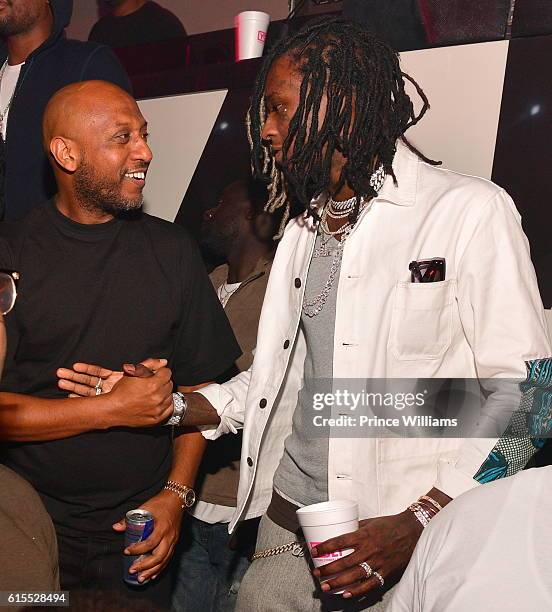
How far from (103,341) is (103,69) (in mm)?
1191

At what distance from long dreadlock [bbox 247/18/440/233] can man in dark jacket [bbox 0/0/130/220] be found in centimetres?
112

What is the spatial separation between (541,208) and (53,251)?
1434mm

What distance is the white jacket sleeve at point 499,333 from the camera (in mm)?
1978

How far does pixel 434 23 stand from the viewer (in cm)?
275

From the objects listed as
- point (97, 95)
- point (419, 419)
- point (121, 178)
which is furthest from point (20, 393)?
point (419, 419)

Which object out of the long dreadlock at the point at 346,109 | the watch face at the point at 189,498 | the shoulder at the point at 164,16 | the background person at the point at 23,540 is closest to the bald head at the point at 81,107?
the long dreadlock at the point at 346,109

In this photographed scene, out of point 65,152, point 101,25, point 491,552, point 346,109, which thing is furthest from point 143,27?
point 491,552

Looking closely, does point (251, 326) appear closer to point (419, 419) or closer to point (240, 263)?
point (240, 263)

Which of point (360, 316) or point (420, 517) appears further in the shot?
point (360, 316)

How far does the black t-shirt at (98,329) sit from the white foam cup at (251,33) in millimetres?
972

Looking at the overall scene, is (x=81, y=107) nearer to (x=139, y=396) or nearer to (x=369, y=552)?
(x=139, y=396)

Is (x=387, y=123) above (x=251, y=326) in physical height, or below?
above

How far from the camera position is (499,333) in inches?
78.4

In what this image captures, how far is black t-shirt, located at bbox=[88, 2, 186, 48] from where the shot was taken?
4199mm
